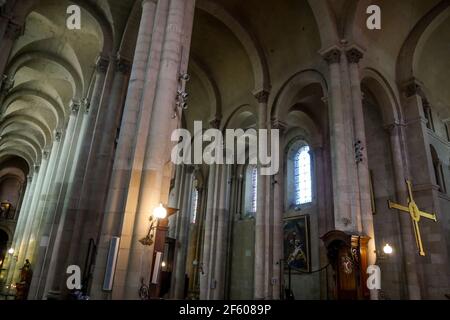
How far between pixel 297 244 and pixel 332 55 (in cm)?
1045

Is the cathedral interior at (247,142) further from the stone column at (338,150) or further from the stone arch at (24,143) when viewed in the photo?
the stone arch at (24,143)

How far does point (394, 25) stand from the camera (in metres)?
13.7

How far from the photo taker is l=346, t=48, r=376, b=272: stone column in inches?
375

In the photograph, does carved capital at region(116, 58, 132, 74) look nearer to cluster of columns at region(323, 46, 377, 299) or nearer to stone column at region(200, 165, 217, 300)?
stone column at region(200, 165, 217, 300)

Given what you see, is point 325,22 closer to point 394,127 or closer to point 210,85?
point 394,127

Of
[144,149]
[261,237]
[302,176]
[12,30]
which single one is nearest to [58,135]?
[12,30]

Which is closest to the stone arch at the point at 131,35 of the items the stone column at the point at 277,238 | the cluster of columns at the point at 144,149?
the cluster of columns at the point at 144,149

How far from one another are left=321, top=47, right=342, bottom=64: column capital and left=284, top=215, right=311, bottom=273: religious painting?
9100 millimetres

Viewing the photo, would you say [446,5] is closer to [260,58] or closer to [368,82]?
[368,82]

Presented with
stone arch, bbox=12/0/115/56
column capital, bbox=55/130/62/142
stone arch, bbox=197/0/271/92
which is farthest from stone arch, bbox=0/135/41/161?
stone arch, bbox=197/0/271/92

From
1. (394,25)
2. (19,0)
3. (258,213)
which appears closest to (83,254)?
(258,213)

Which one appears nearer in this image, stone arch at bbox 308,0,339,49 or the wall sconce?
the wall sconce

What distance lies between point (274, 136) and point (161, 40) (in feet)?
26.8
